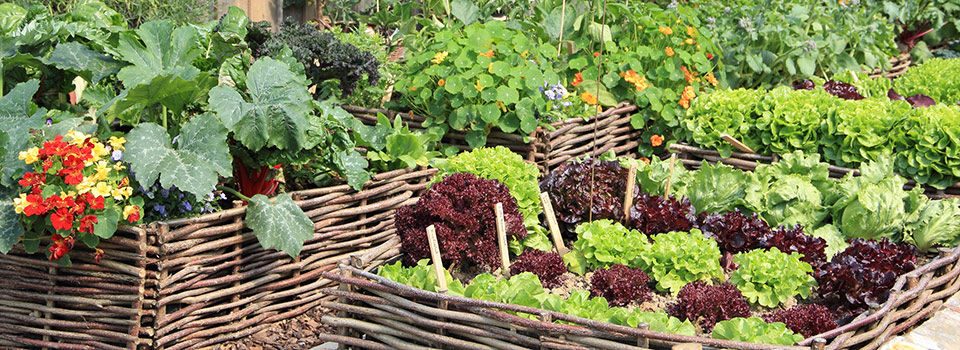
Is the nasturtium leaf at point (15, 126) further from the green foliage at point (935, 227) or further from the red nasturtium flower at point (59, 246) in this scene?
the green foliage at point (935, 227)

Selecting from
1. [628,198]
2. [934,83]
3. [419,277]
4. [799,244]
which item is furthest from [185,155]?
[934,83]

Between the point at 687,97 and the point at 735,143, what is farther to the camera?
the point at 687,97

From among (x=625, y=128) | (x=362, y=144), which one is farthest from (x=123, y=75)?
(x=625, y=128)

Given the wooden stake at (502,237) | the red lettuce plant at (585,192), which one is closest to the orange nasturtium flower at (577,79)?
the red lettuce plant at (585,192)

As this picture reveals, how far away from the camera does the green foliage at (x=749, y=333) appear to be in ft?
8.45

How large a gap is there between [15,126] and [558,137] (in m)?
2.53

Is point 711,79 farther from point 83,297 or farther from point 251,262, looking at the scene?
point 83,297

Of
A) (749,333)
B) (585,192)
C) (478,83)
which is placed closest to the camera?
(749,333)

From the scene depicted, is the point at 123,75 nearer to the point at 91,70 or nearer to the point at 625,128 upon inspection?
the point at 91,70

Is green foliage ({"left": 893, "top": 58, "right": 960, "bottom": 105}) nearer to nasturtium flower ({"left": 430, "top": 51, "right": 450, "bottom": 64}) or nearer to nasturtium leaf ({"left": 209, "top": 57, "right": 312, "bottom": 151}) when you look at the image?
nasturtium flower ({"left": 430, "top": 51, "right": 450, "bottom": 64})

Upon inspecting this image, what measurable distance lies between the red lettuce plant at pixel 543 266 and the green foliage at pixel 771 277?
0.63m

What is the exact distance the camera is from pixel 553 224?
3.66 metres

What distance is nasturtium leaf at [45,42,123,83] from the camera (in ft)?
11.0

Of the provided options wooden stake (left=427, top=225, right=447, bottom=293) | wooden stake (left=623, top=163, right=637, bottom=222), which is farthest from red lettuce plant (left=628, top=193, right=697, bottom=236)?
wooden stake (left=427, top=225, right=447, bottom=293)
